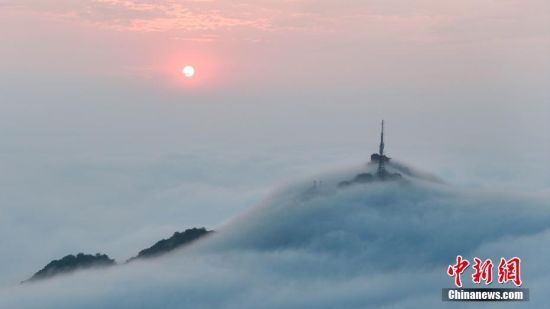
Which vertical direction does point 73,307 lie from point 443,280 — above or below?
below

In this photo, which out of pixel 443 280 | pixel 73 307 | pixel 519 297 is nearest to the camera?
pixel 519 297

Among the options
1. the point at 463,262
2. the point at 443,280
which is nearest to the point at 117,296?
the point at 443,280

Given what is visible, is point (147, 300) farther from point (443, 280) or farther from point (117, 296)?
point (443, 280)

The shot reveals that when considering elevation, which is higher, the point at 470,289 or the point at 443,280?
the point at 443,280

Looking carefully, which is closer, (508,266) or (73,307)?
(508,266)

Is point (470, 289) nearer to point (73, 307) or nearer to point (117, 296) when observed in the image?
point (117, 296)

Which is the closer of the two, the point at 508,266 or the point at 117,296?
the point at 508,266

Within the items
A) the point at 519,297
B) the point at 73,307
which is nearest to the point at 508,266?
the point at 519,297

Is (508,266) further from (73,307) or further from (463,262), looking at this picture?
(73,307)

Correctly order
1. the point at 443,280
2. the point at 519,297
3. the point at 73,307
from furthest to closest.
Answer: the point at 73,307
the point at 443,280
the point at 519,297
